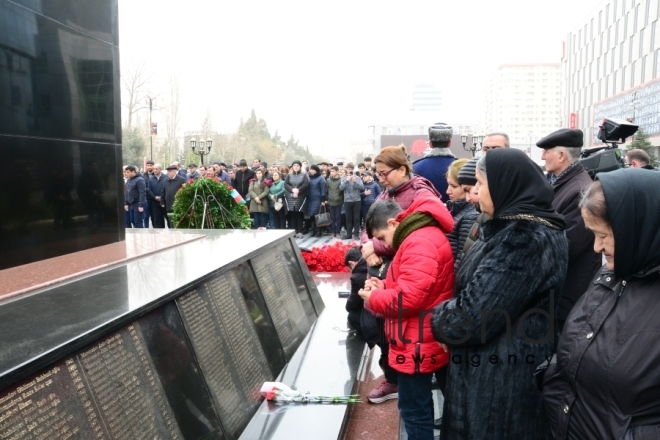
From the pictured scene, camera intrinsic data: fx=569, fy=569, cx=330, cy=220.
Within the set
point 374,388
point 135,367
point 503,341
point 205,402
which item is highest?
point 503,341

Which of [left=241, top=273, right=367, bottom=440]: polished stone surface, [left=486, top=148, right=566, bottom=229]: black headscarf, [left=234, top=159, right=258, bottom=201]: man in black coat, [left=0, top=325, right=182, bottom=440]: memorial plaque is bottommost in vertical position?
[left=241, top=273, right=367, bottom=440]: polished stone surface

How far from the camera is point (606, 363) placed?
1.61 m

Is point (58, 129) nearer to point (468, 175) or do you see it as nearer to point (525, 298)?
point (468, 175)

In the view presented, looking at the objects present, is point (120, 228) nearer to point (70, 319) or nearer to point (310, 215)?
point (70, 319)

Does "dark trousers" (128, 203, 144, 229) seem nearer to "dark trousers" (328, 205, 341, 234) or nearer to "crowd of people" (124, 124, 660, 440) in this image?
"dark trousers" (328, 205, 341, 234)

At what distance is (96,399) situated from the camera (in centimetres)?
209

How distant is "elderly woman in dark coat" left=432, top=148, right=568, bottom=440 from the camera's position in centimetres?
219

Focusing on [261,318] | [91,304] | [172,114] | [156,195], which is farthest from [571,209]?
[172,114]

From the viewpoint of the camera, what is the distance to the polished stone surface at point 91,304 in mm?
1938

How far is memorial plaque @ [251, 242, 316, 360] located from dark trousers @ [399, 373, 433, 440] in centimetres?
157

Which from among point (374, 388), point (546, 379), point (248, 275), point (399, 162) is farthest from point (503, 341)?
point (248, 275)

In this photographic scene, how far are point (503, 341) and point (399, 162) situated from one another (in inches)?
66.3

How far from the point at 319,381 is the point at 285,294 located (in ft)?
3.70

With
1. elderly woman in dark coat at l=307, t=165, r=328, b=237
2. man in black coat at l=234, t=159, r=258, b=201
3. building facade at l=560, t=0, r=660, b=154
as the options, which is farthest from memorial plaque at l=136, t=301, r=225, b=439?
building facade at l=560, t=0, r=660, b=154
